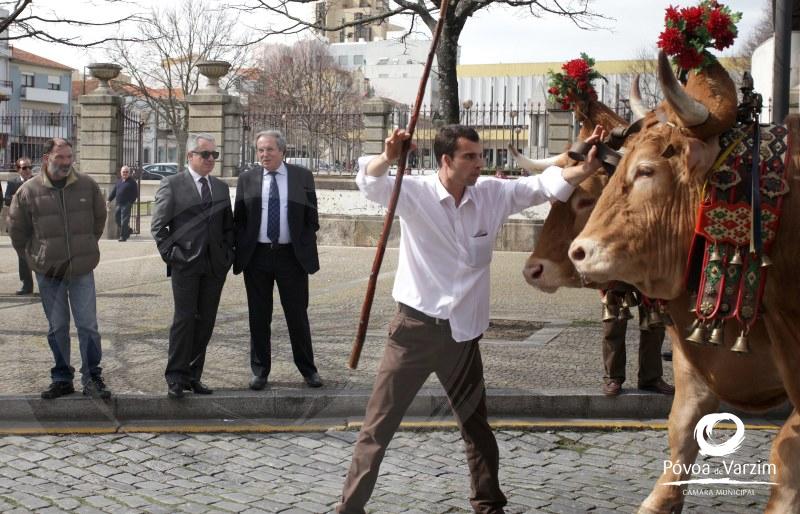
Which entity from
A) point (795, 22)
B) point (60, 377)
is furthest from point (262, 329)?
point (795, 22)

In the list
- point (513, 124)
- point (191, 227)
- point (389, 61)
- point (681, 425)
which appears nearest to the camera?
point (681, 425)

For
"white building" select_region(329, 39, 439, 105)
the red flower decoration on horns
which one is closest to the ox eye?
the red flower decoration on horns

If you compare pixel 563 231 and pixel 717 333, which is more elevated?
pixel 563 231

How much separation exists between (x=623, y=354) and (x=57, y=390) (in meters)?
3.73

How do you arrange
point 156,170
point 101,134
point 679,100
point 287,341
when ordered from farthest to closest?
point 156,170 < point 101,134 < point 287,341 < point 679,100

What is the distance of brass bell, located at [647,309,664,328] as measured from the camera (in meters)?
4.15

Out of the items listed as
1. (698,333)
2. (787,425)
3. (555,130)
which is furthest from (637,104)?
(555,130)

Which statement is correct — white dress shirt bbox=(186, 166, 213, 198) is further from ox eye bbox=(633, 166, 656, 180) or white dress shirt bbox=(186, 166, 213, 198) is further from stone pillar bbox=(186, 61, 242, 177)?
stone pillar bbox=(186, 61, 242, 177)

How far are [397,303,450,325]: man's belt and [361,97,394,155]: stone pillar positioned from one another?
15.4m

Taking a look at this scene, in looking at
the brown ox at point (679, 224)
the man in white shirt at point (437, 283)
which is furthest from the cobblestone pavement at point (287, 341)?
the brown ox at point (679, 224)

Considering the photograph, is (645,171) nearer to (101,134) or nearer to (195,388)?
(195,388)

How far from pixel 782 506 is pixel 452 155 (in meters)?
1.93

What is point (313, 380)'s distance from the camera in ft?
23.7

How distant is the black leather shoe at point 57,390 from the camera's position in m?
6.87
